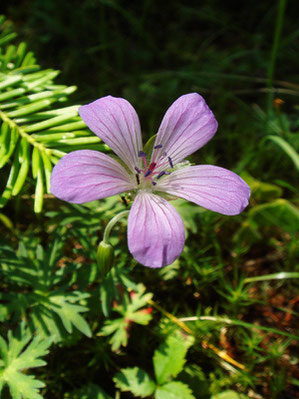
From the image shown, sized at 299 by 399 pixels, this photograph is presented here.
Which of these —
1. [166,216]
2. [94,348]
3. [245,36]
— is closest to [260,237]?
[94,348]

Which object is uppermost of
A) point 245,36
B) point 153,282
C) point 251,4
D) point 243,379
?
point 251,4

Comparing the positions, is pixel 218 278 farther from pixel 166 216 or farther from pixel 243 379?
pixel 166 216

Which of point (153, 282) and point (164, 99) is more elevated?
point (164, 99)

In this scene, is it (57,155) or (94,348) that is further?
(94,348)

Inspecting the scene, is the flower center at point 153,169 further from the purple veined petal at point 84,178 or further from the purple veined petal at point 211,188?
the purple veined petal at point 84,178

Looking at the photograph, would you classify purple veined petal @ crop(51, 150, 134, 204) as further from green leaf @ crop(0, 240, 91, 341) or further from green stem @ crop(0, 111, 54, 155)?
green leaf @ crop(0, 240, 91, 341)

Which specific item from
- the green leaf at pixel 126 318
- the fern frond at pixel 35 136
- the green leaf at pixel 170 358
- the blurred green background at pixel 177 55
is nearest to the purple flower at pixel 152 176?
the fern frond at pixel 35 136
